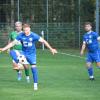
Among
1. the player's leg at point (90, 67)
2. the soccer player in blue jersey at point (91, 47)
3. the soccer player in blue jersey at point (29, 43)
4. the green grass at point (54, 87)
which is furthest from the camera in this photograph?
the soccer player in blue jersey at point (91, 47)

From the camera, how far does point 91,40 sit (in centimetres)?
1848

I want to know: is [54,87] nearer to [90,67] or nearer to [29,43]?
[29,43]

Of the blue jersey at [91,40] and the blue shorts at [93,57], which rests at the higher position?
the blue jersey at [91,40]

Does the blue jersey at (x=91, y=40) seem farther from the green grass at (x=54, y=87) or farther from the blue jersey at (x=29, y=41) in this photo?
the blue jersey at (x=29, y=41)

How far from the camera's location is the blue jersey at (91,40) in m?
18.4

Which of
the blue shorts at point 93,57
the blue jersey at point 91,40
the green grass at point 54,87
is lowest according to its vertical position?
the green grass at point 54,87

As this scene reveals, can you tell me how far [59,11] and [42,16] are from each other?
5.04 feet

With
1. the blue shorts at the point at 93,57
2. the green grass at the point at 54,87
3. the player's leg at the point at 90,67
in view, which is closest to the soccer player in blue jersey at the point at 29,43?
the green grass at the point at 54,87

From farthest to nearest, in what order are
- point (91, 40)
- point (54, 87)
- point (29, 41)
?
point (91, 40) → point (54, 87) → point (29, 41)

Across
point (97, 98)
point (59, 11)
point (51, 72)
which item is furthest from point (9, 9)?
point (97, 98)

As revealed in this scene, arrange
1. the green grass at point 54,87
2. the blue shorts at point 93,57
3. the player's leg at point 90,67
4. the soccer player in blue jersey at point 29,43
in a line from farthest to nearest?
the blue shorts at point 93,57
the player's leg at point 90,67
the soccer player in blue jersey at point 29,43
the green grass at point 54,87

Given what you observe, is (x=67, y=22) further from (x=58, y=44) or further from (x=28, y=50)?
(x=28, y=50)

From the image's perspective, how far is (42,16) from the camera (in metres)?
45.5

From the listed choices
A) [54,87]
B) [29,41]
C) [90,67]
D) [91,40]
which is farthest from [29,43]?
[91,40]
